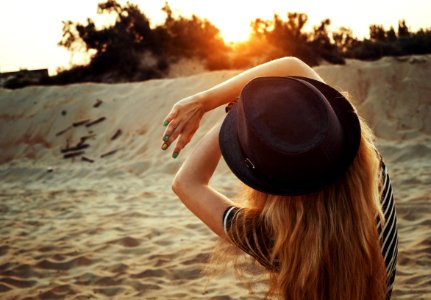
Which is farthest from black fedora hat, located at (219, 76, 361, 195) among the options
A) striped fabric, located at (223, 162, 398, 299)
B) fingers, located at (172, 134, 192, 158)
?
fingers, located at (172, 134, 192, 158)

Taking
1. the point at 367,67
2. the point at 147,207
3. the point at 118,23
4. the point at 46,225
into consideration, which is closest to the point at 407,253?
the point at 147,207

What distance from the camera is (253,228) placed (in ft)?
3.97

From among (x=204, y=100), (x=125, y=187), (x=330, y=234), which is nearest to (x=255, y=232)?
(x=330, y=234)

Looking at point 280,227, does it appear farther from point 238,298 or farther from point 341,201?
point 238,298

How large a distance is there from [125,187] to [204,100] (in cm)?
606

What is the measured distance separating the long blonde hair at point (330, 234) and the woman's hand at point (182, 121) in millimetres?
425

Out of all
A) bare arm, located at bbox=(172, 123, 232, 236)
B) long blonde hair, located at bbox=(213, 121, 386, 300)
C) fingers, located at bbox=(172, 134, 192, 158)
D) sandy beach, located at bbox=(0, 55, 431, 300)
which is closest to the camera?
long blonde hair, located at bbox=(213, 121, 386, 300)

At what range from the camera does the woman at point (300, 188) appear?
105 centimetres

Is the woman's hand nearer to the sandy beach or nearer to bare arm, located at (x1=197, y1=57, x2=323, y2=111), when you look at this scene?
bare arm, located at (x1=197, y1=57, x2=323, y2=111)

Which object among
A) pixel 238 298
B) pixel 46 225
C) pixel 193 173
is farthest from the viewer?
pixel 46 225

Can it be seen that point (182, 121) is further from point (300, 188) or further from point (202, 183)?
point (300, 188)

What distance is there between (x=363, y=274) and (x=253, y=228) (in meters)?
0.32

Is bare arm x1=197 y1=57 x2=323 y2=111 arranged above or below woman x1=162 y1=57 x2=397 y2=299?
above

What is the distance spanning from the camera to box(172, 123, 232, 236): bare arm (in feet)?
Answer: 4.20
